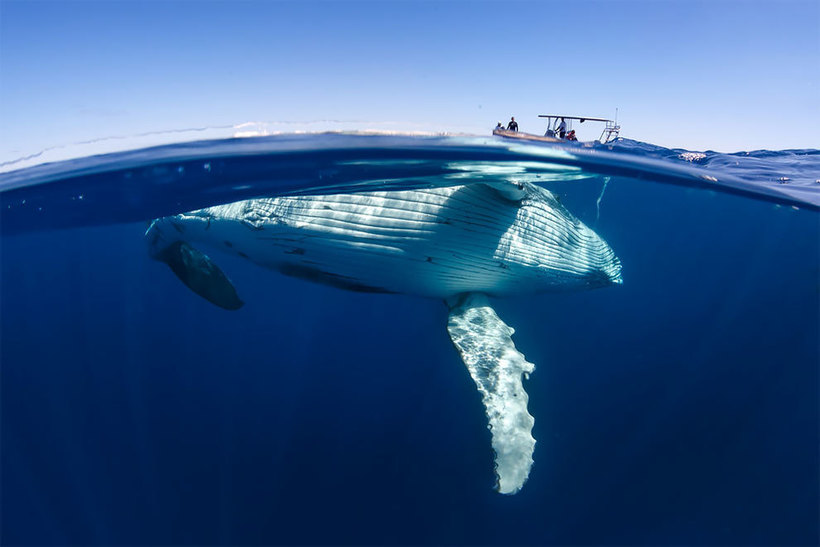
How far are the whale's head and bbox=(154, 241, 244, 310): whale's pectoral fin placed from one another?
15.2 feet

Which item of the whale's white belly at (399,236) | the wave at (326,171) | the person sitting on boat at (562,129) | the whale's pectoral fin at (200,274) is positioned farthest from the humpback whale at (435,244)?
the person sitting on boat at (562,129)

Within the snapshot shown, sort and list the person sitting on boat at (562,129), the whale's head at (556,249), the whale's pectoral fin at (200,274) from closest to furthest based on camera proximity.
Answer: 1. the whale's head at (556,249)
2. the whale's pectoral fin at (200,274)
3. the person sitting on boat at (562,129)

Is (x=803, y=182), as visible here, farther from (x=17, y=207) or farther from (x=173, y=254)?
(x=17, y=207)

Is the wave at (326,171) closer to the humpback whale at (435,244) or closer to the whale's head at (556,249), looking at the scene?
the whale's head at (556,249)

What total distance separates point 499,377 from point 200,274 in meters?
5.06

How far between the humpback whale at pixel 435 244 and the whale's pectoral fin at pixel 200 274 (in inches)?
9.7

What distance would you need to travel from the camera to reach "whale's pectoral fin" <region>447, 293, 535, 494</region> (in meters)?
5.02

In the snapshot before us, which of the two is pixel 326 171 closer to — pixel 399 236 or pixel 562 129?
pixel 399 236

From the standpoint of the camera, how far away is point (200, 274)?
22.8 ft

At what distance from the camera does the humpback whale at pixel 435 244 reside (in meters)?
5.89

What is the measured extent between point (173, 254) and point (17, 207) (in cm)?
674

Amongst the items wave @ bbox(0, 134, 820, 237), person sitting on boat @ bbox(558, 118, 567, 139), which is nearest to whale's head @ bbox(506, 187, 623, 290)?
wave @ bbox(0, 134, 820, 237)

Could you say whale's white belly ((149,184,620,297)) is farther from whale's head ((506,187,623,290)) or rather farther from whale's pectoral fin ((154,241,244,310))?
whale's pectoral fin ((154,241,244,310))

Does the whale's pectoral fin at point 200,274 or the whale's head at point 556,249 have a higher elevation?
the whale's head at point 556,249
